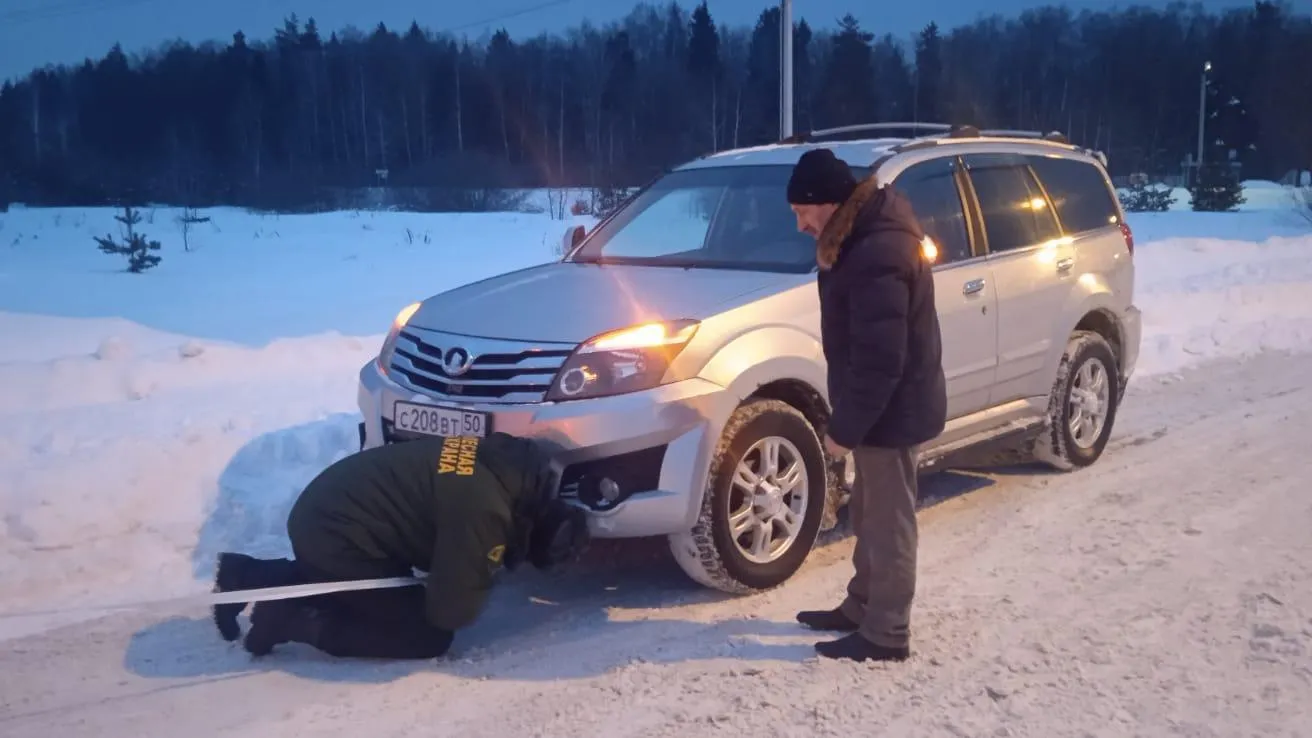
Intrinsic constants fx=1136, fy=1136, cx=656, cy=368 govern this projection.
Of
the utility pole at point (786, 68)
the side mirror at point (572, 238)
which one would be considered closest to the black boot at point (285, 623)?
the side mirror at point (572, 238)

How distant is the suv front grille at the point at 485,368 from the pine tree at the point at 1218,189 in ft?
99.5

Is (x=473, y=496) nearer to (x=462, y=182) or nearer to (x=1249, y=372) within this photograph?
(x=1249, y=372)

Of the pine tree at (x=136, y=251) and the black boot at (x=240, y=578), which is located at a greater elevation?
the pine tree at (x=136, y=251)

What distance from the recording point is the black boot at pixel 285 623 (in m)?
3.94

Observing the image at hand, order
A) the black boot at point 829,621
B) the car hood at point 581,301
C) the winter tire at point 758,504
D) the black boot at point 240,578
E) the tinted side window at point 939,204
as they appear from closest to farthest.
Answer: the black boot at point 240,578, the black boot at point 829,621, the winter tire at point 758,504, the car hood at point 581,301, the tinted side window at point 939,204

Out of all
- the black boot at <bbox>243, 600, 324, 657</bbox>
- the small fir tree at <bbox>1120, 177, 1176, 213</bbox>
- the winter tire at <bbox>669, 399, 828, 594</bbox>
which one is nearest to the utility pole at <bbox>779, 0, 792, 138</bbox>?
the winter tire at <bbox>669, 399, 828, 594</bbox>

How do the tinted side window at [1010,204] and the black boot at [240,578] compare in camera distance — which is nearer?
the black boot at [240,578]

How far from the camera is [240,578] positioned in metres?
4.09

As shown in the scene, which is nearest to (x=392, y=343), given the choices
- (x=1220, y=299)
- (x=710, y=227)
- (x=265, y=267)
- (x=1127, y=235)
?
(x=710, y=227)

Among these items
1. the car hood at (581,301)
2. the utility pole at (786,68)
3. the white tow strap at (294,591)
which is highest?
the utility pole at (786,68)

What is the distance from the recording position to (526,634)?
14.2ft

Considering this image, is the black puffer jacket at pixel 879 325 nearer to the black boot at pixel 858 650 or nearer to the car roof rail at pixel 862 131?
the black boot at pixel 858 650

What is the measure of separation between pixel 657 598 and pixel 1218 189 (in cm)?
3054

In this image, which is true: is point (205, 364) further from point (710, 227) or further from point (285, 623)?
point (285, 623)
